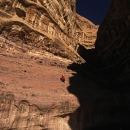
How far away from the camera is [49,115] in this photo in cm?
1291

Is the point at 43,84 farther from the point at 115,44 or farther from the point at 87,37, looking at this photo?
the point at 87,37

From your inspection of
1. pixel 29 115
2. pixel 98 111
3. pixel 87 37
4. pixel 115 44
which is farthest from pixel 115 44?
pixel 87 37

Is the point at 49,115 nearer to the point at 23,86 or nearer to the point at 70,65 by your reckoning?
the point at 23,86

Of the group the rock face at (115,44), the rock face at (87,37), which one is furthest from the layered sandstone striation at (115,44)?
the rock face at (87,37)

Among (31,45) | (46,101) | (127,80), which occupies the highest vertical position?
(31,45)

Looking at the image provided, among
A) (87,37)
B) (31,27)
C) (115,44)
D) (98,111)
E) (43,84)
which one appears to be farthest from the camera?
(87,37)

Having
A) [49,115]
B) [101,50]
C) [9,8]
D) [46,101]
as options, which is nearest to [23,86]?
[46,101]

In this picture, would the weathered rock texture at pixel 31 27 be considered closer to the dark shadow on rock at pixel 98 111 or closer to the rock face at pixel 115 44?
the rock face at pixel 115 44

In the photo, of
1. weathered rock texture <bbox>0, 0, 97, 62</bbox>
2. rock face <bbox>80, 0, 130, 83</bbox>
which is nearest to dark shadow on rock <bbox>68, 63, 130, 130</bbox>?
weathered rock texture <bbox>0, 0, 97, 62</bbox>

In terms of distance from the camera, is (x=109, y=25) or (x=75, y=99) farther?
(x=109, y=25)

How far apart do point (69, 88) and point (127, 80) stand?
15.6 metres

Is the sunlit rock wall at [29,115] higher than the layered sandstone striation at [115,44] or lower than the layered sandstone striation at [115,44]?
lower

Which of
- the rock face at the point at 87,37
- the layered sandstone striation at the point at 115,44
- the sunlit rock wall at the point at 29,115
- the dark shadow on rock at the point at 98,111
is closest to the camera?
the sunlit rock wall at the point at 29,115

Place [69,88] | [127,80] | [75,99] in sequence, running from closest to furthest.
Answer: [75,99], [69,88], [127,80]
